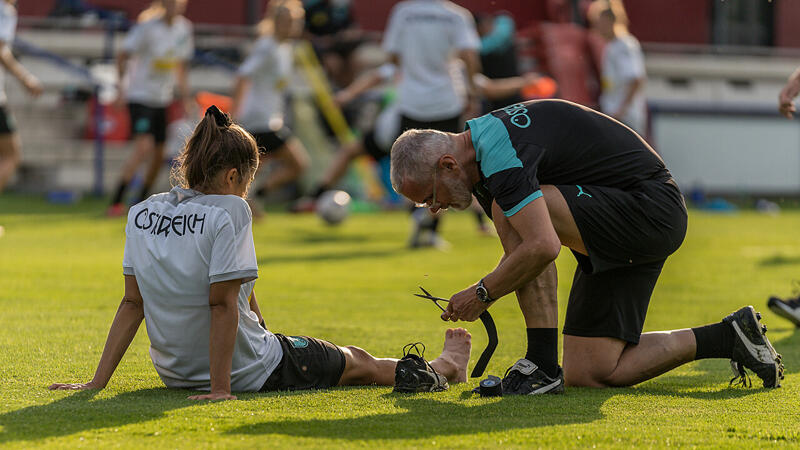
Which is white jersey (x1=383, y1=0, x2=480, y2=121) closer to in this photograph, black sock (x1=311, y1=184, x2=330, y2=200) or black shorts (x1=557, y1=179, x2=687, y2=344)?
black sock (x1=311, y1=184, x2=330, y2=200)

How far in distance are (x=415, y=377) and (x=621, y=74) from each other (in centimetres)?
1009

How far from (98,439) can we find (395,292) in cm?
425

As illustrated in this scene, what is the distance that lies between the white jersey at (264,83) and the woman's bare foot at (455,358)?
7794 mm

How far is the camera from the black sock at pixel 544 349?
4215 mm

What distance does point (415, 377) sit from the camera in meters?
4.20

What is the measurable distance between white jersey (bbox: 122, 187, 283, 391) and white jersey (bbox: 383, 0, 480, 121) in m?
6.97

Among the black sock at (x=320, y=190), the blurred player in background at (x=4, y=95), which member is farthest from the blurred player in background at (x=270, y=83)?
the blurred player in background at (x=4, y=95)

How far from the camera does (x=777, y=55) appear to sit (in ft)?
78.8

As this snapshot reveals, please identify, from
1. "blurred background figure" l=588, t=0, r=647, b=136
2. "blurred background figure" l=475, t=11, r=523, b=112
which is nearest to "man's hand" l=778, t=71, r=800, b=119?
"blurred background figure" l=588, t=0, r=647, b=136

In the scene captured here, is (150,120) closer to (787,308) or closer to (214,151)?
(787,308)

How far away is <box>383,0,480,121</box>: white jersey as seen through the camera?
35.2 ft

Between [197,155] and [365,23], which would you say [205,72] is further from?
[197,155]

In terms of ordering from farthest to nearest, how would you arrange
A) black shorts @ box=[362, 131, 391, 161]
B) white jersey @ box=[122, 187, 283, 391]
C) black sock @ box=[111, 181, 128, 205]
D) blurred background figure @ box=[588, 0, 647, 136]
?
blurred background figure @ box=[588, 0, 647, 136]
black sock @ box=[111, 181, 128, 205]
black shorts @ box=[362, 131, 391, 161]
white jersey @ box=[122, 187, 283, 391]

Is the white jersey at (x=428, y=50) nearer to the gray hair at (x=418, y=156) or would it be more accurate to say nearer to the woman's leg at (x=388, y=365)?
the woman's leg at (x=388, y=365)
